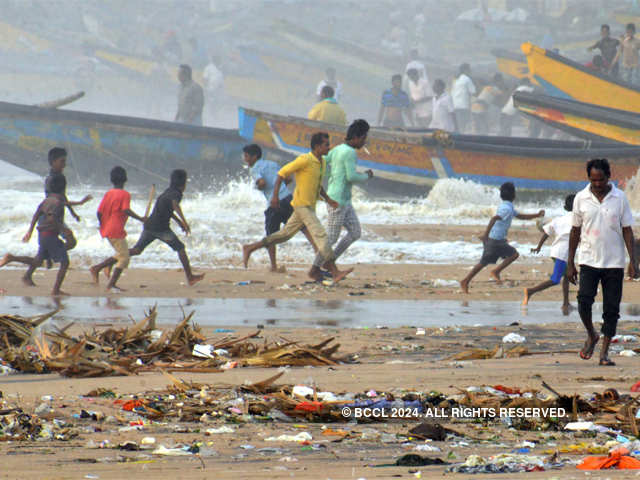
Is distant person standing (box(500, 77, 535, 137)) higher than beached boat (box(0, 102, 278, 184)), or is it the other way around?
distant person standing (box(500, 77, 535, 137))

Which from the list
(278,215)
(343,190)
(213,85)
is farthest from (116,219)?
(213,85)

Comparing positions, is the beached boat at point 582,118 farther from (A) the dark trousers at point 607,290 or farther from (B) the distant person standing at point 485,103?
(A) the dark trousers at point 607,290

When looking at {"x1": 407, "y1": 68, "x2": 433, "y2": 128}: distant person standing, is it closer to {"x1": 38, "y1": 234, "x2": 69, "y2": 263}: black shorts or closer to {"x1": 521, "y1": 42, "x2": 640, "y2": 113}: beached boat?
Answer: {"x1": 521, "y1": 42, "x2": 640, "y2": 113}: beached boat

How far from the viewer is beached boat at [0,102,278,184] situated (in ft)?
70.6

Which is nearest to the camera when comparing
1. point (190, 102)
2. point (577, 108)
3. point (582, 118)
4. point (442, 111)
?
point (577, 108)

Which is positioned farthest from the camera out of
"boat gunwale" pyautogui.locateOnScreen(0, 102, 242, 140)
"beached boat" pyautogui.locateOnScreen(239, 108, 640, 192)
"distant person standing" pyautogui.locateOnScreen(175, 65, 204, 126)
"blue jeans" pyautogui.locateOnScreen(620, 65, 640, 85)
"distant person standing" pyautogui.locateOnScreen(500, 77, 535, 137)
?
"distant person standing" pyautogui.locateOnScreen(500, 77, 535, 137)

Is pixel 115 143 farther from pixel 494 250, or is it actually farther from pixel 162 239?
pixel 494 250

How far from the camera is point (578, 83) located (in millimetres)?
23875

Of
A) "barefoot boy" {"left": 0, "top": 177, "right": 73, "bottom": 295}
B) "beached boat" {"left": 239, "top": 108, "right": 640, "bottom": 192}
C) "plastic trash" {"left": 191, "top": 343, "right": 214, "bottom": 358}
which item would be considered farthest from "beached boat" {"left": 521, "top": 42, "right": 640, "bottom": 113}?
"plastic trash" {"left": 191, "top": 343, "right": 214, "bottom": 358}

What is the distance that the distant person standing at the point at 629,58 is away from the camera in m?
23.9

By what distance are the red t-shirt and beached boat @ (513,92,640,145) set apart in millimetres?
11678

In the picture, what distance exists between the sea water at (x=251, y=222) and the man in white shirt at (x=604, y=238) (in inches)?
289

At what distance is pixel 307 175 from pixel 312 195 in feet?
0.74

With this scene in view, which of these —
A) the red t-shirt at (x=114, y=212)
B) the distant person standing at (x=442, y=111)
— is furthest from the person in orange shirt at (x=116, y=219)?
the distant person standing at (x=442, y=111)
